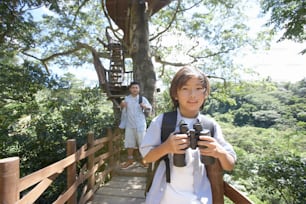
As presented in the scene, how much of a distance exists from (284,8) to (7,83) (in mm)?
6005

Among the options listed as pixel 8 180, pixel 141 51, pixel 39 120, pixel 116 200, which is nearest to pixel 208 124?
pixel 8 180

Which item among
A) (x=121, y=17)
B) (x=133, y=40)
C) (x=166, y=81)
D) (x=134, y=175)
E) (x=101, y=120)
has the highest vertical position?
(x=121, y=17)

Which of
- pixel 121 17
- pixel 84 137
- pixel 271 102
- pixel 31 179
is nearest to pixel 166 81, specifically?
pixel 121 17

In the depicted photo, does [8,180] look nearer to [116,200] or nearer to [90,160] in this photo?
[90,160]

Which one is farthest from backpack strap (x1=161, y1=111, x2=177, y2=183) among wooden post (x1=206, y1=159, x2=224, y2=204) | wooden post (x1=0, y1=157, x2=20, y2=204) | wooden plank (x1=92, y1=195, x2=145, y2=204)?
wooden plank (x1=92, y1=195, x2=145, y2=204)

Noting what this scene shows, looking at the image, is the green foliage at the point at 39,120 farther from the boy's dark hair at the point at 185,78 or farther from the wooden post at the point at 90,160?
the boy's dark hair at the point at 185,78

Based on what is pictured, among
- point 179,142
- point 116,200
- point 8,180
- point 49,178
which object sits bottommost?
point 116,200

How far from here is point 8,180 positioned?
4.27 ft

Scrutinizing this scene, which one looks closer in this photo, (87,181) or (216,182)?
(216,182)

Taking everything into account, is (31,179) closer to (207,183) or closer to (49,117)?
(207,183)

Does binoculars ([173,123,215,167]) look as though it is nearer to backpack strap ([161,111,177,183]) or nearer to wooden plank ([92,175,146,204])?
backpack strap ([161,111,177,183])

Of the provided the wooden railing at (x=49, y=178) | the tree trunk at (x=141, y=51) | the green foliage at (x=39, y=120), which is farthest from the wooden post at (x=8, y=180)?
the tree trunk at (x=141, y=51)

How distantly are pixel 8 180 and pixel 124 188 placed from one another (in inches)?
98.0

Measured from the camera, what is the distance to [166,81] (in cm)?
1133
